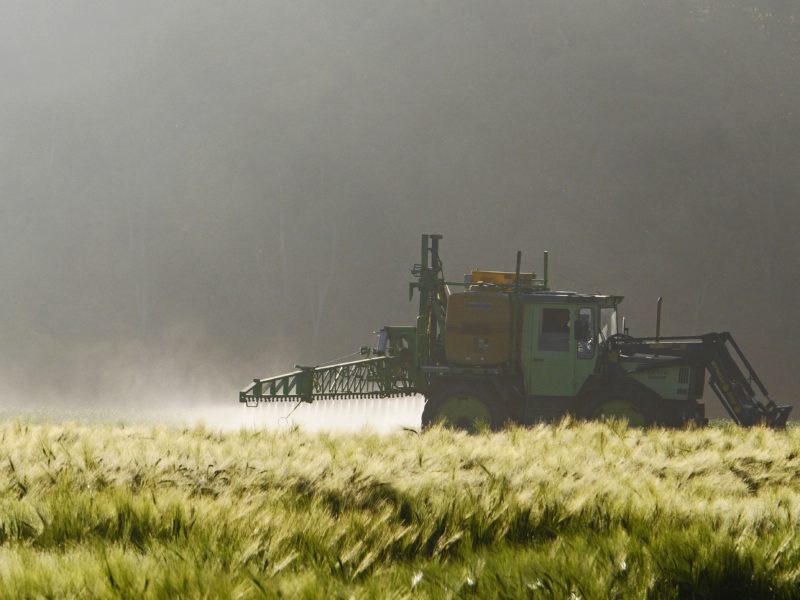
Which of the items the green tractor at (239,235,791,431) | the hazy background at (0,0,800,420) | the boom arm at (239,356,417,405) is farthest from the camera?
the hazy background at (0,0,800,420)

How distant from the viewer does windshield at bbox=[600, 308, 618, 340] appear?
15922mm

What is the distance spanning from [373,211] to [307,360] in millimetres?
15701

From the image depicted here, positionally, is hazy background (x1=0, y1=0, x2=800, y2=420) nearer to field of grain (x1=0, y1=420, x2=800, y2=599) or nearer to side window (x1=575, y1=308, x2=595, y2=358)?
side window (x1=575, y1=308, x2=595, y2=358)

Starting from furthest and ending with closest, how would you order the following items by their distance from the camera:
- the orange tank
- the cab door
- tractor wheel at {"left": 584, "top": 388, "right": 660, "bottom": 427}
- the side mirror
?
the orange tank
the cab door
the side mirror
tractor wheel at {"left": 584, "top": 388, "right": 660, "bottom": 427}

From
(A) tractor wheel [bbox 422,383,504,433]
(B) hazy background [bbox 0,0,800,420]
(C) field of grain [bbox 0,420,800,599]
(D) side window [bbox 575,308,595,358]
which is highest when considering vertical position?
(B) hazy background [bbox 0,0,800,420]

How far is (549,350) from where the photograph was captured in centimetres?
1580

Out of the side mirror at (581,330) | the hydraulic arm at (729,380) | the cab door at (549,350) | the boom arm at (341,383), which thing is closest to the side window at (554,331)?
the cab door at (549,350)

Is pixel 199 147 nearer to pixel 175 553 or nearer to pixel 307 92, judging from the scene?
pixel 307 92

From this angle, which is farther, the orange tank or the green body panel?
the orange tank

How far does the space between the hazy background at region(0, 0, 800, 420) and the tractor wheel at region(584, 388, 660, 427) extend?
140ft

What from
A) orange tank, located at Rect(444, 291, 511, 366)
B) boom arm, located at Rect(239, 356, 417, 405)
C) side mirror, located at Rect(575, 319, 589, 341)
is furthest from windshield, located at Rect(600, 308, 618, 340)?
boom arm, located at Rect(239, 356, 417, 405)

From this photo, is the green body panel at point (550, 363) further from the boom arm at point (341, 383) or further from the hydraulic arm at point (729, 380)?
the boom arm at point (341, 383)

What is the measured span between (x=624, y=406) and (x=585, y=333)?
118cm

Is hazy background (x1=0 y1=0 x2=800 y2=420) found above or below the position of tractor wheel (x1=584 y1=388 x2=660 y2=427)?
above
